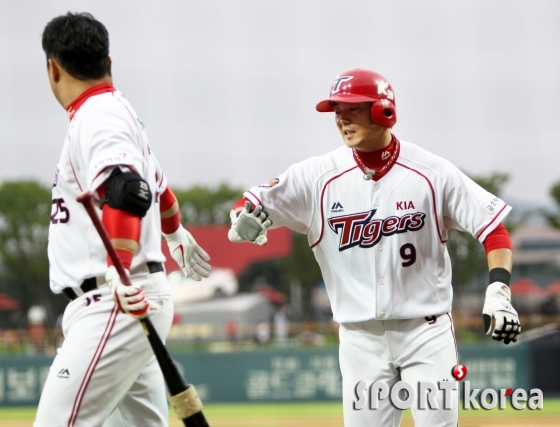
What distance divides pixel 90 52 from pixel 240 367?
456 inches

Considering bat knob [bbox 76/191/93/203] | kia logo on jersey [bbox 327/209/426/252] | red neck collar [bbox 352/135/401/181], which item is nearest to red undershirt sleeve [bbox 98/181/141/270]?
bat knob [bbox 76/191/93/203]

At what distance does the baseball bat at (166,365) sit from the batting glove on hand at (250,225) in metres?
0.93

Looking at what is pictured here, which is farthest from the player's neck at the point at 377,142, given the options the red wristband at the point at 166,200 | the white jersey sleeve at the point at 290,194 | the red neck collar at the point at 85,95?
the red neck collar at the point at 85,95

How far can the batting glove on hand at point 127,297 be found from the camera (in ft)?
10.5

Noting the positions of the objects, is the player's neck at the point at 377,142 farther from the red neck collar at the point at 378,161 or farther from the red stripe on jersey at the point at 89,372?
the red stripe on jersey at the point at 89,372

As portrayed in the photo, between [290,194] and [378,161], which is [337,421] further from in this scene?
[378,161]

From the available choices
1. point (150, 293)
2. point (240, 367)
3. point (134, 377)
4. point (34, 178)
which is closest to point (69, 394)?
point (134, 377)

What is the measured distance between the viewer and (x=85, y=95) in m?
3.62

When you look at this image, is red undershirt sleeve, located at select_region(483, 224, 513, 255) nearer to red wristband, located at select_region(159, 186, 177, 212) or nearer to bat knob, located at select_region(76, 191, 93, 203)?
red wristband, located at select_region(159, 186, 177, 212)

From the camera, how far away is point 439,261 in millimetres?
4238

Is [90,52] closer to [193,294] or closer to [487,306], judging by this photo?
[487,306]

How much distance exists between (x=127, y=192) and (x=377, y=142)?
4.71 feet

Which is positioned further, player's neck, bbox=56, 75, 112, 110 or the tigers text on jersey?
player's neck, bbox=56, 75, 112, 110

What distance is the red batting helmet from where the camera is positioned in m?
4.14
